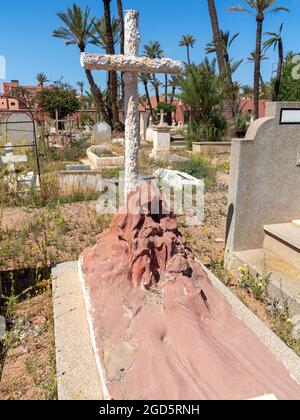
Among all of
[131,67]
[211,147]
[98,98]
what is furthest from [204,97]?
[131,67]

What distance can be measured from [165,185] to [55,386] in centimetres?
608

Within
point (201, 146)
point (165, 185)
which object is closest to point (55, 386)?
point (165, 185)

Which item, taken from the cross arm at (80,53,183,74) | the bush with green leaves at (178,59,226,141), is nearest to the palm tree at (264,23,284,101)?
the bush with green leaves at (178,59,226,141)

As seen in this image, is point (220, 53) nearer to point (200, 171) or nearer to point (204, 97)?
point (204, 97)

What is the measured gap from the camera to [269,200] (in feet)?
13.5

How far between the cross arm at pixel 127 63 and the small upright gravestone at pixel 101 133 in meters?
13.6

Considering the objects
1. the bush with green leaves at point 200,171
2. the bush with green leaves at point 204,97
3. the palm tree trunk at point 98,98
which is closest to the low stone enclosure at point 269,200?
the bush with green leaves at point 200,171

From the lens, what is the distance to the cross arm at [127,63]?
2990 millimetres

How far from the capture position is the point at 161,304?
242 centimetres

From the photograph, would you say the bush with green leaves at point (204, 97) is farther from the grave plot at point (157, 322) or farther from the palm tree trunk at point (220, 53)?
the grave plot at point (157, 322)

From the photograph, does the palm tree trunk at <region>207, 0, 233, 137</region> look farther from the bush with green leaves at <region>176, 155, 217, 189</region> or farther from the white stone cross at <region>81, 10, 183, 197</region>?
the white stone cross at <region>81, 10, 183, 197</region>

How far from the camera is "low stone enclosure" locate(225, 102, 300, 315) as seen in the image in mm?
3771
